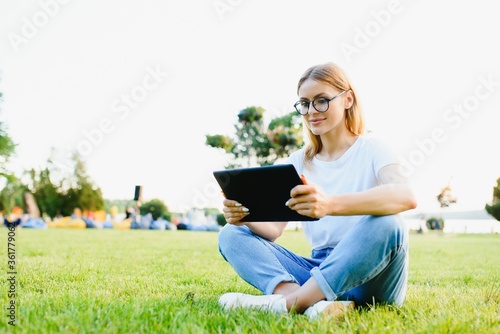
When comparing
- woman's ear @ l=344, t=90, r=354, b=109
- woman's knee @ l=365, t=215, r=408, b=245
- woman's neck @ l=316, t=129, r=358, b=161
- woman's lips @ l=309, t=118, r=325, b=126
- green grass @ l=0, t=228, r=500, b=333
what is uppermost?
woman's ear @ l=344, t=90, r=354, b=109

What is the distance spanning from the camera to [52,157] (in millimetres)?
32000

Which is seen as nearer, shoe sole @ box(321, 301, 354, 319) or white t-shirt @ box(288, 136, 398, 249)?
shoe sole @ box(321, 301, 354, 319)

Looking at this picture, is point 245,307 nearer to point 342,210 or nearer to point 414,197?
point 342,210

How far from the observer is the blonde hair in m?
2.33

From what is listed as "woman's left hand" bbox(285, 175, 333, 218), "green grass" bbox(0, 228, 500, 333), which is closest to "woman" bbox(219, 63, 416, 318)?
"woman's left hand" bbox(285, 175, 333, 218)

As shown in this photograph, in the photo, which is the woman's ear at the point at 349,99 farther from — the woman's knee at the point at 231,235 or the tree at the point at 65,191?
the tree at the point at 65,191

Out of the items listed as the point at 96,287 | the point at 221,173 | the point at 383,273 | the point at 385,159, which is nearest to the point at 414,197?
the point at 385,159

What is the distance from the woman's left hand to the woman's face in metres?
0.60

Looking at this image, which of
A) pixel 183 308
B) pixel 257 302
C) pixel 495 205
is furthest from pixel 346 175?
pixel 495 205

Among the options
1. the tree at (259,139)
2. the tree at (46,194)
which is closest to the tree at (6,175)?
the tree at (46,194)

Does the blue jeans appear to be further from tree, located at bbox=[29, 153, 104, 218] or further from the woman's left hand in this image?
tree, located at bbox=[29, 153, 104, 218]

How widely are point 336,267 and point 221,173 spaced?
65cm

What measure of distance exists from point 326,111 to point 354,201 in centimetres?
64

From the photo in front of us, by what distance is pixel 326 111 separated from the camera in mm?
2332
